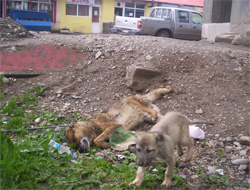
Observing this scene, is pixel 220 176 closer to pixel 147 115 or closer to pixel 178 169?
pixel 178 169

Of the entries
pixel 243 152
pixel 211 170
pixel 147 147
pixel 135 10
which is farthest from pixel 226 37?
pixel 135 10

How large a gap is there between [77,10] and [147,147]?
79.0 feet

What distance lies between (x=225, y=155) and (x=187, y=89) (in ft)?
7.99

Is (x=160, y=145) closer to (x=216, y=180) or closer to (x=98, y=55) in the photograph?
(x=216, y=180)

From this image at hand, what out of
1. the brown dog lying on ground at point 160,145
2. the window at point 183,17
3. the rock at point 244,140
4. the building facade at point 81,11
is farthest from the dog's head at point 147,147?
the building facade at point 81,11

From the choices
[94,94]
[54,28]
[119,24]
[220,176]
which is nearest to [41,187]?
[220,176]

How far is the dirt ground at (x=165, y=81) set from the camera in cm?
642

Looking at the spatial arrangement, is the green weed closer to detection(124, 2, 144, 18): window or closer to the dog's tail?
the dog's tail

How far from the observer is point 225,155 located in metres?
5.12

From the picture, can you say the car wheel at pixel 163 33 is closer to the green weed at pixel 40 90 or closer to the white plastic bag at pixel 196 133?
the green weed at pixel 40 90

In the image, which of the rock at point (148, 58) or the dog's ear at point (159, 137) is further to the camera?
the rock at point (148, 58)

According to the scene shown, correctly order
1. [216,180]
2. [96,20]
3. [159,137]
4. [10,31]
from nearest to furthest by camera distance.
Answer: [159,137] < [216,180] < [10,31] < [96,20]

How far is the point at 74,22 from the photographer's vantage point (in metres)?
26.0

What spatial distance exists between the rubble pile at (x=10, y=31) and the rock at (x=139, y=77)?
5398 mm
